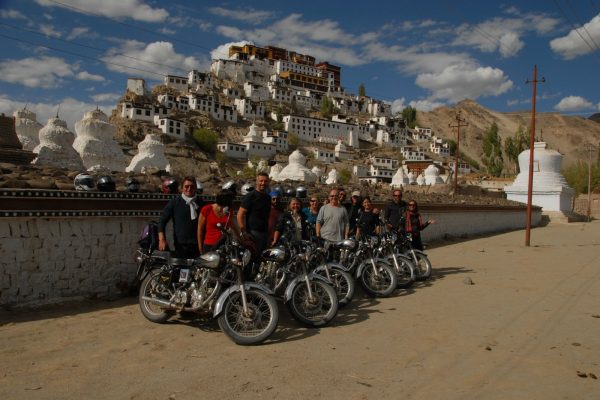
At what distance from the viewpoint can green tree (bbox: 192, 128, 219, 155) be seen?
8794 centimetres

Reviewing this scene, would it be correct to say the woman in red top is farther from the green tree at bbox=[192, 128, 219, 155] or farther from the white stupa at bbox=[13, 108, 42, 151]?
the green tree at bbox=[192, 128, 219, 155]

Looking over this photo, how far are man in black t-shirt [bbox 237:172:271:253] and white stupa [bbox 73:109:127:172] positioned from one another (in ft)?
31.0

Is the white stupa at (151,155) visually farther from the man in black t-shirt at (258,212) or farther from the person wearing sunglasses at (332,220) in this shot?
the man in black t-shirt at (258,212)

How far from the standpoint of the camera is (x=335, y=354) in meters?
5.24

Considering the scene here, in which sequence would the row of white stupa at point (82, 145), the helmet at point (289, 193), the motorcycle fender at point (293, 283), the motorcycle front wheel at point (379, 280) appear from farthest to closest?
the row of white stupa at point (82, 145) < the helmet at point (289, 193) < the motorcycle front wheel at point (379, 280) < the motorcycle fender at point (293, 283)

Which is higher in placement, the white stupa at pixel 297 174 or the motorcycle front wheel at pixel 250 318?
the white stupa at pixel 297 174

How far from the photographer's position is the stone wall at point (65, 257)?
6.41 meters

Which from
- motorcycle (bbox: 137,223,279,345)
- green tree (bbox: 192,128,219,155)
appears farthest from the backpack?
green tree (bbox: 192,128,219,155)

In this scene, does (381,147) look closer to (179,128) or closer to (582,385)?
(179,128)

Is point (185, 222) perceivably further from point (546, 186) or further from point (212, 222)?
point (546, 186)

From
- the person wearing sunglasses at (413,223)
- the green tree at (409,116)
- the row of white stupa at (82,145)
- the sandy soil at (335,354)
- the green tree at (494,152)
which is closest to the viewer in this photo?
the sandy soil at (335,354)

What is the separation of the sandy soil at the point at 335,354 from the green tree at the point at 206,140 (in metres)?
82.8

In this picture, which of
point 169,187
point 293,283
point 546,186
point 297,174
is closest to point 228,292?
point 293,283

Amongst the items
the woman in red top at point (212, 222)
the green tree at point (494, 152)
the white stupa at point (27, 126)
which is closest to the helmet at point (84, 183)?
the woman in red top at point (212, 222)
